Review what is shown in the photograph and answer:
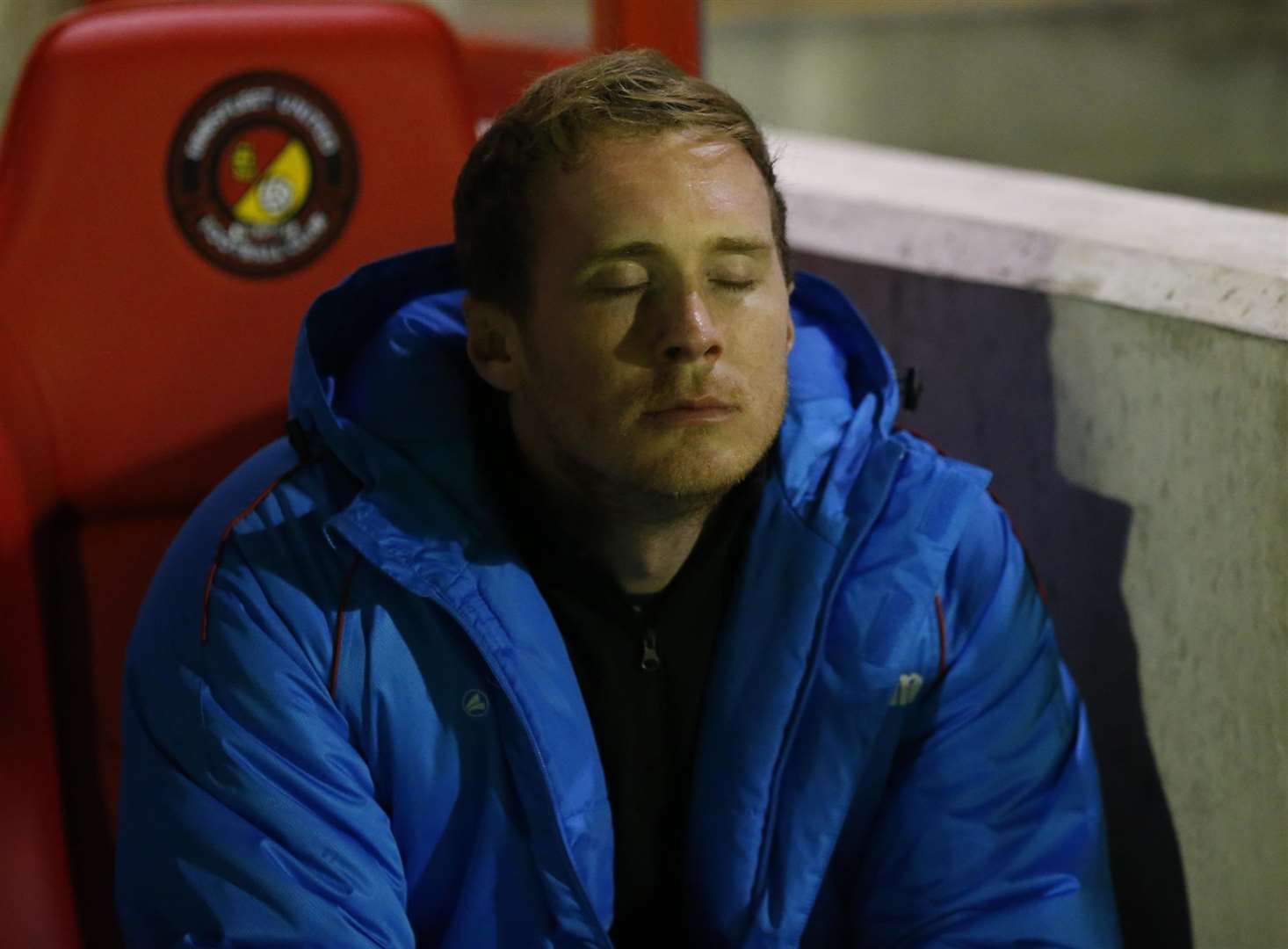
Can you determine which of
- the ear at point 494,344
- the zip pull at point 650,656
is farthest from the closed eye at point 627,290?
the zip pull at point 650,656

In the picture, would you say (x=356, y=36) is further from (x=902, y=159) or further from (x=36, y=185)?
(x=902, y=159)

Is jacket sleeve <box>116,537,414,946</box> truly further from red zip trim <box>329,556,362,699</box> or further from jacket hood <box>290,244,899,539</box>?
jacket hood <box>290,244,899,539</box>

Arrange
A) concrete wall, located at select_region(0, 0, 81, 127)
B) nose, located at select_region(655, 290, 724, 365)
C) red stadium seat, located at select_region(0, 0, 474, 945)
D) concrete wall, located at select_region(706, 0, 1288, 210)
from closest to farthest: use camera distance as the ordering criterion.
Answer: nose, located at select_region(655, 290, 724, 365) → red stadium seat, located at select_region(0, 0, 474, 945) → concrete wall, located at select_region(0, 0, 81, 127) → concrete wall, located at select_region(706, 0, 1288, 210)

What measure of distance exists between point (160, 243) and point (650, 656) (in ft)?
1.91

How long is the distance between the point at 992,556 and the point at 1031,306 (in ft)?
1.00

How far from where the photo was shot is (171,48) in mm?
1485

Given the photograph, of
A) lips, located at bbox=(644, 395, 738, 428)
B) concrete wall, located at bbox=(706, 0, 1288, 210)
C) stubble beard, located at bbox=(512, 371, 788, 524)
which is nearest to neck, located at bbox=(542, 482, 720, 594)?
stubble beard, located at bbox=(512, 371, 788, 524)

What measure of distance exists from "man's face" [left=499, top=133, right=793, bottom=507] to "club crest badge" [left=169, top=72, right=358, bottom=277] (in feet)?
1.19

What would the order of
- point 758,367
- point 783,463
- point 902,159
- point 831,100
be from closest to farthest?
point 758,367 < point 783,463 < point 902,159 < point 831,100

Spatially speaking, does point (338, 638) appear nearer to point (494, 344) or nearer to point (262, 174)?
point (494, 344)

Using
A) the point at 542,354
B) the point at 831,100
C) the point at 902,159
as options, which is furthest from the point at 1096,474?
the point at 831,100

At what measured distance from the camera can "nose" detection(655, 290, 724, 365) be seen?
1185 millimetres

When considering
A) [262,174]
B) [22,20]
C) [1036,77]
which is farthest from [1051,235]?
[1036,77]

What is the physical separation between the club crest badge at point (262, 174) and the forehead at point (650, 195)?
14.1 inches
